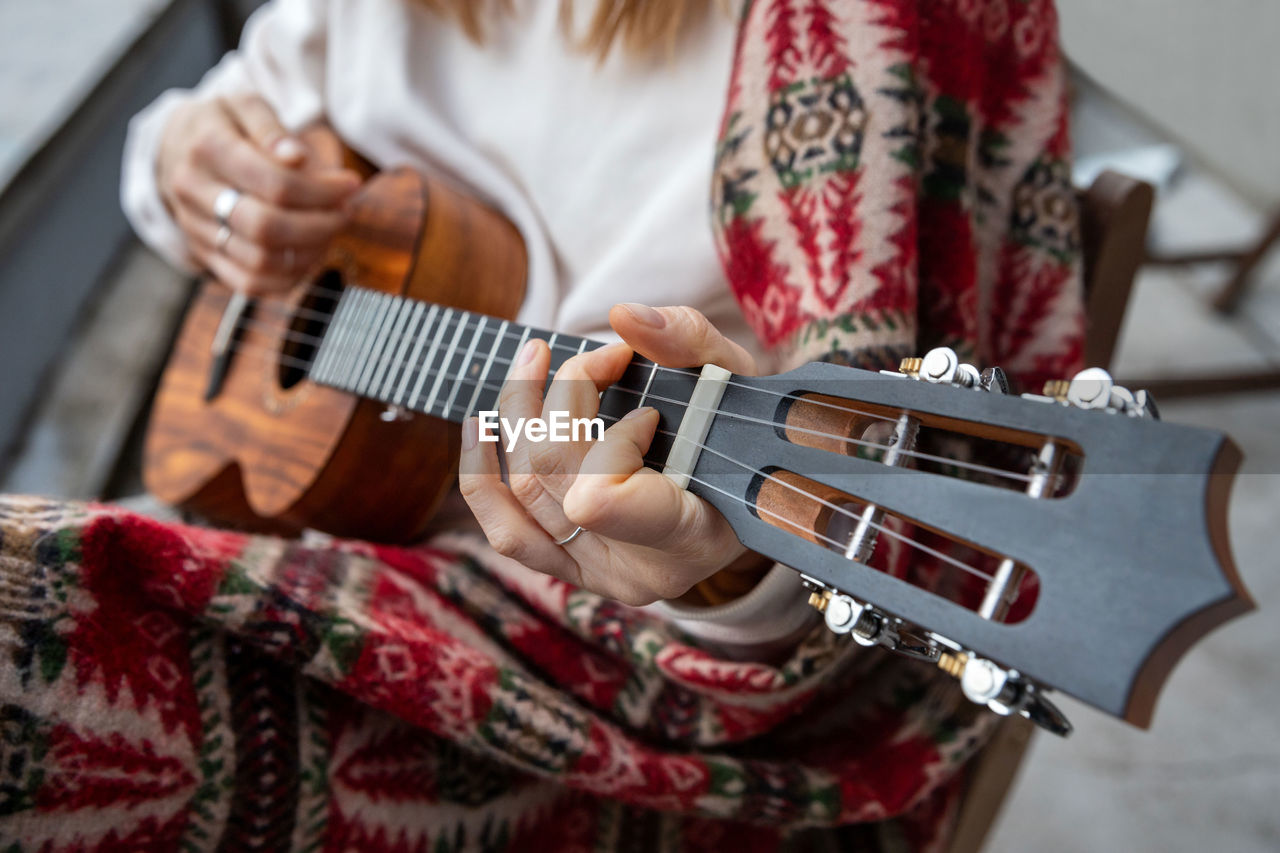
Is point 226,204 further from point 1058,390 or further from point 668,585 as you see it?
point 1058,390

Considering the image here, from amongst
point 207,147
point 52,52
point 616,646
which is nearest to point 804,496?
point 616,646

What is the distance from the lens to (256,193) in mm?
694

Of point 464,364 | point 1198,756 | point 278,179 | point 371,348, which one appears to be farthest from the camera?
point 1198,756

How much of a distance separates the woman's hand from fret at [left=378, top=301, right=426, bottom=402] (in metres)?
0.16

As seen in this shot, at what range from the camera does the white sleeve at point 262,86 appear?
0.76 metres

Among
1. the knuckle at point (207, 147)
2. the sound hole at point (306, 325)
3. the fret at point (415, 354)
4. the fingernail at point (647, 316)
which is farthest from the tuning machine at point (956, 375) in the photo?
the knuckle at point (207, 147)

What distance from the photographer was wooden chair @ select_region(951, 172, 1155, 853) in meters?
0.54

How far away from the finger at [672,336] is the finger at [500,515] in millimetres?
96

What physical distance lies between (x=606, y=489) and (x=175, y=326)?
3.23 feet

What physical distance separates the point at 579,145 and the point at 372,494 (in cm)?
30

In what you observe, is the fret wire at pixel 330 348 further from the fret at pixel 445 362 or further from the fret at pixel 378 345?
the fret at pixel 445 362

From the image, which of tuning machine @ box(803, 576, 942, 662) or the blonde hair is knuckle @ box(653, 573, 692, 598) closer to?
tuning machine @ box(803, 576, 942, 662)

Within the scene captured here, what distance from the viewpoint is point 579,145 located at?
1.94ft

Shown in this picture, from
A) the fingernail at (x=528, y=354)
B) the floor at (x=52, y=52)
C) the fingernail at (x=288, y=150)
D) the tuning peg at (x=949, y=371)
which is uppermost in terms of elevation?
the floor at (x=52, y=52)
